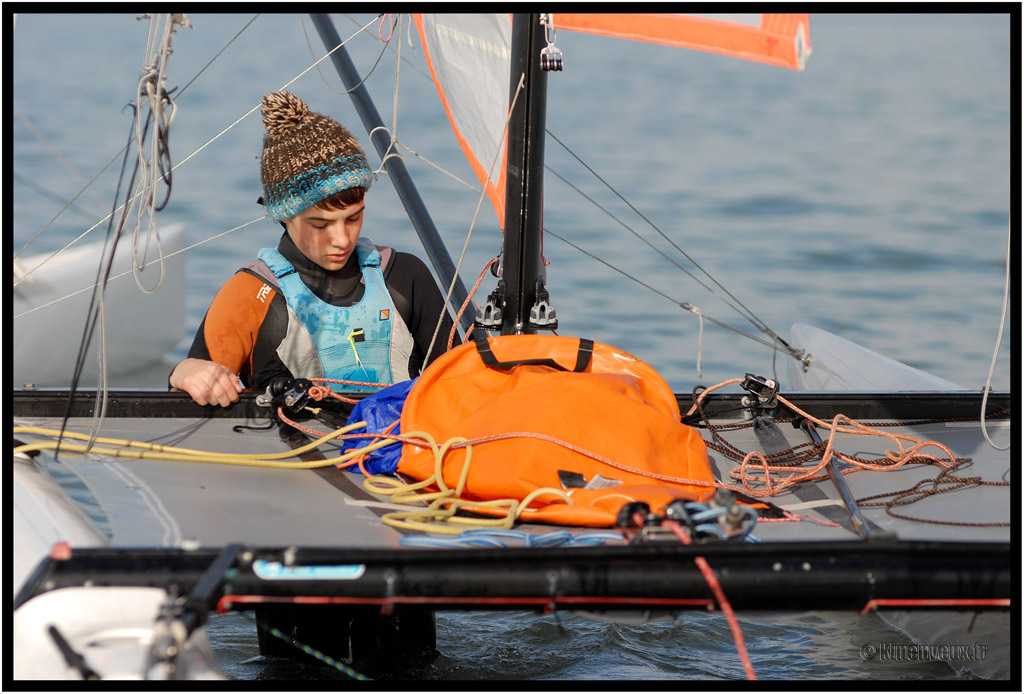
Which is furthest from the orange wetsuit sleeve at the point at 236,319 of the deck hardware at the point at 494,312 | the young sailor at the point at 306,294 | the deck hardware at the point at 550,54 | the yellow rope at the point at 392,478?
the deck hardware at the point at 550,54

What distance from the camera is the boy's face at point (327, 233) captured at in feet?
7.77

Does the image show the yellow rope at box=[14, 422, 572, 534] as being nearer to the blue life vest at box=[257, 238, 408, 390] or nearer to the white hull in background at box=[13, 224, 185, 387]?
the blue life vest at box=[257, 238, 408, 390]

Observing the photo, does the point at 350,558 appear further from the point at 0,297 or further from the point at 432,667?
the point at 432,667

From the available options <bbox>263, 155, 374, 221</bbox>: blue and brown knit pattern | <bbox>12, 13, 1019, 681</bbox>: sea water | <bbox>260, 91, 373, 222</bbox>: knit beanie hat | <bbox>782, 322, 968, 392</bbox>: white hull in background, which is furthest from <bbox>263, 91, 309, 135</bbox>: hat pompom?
<bbox>782, 322, 968, 392</bbox>: white hull in background

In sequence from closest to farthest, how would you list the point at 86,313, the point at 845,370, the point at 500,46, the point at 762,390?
1. the point at 762,390
2. the point at 500,46
3. the point at 845,370
4. the point at 86,313

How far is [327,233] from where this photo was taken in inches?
93.7

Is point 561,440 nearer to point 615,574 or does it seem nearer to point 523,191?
point 615,574

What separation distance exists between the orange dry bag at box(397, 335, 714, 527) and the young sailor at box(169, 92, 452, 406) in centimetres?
47

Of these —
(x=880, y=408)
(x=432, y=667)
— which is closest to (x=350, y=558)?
(x=432, y=667)

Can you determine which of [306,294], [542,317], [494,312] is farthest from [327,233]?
[542,317]

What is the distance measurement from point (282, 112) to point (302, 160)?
15 centimetres

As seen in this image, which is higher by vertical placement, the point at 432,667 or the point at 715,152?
the point at 715,152

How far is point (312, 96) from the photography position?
959 centimetres

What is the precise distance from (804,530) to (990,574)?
0.37 metres
